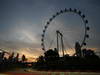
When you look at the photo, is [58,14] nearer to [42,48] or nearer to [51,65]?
[42,48]

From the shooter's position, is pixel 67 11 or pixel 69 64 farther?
pixel 67 11

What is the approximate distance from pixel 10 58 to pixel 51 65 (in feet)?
110

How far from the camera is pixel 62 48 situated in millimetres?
55844

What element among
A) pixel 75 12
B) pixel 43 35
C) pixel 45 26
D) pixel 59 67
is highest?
pixel 75 12

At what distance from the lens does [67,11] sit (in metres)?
57.7

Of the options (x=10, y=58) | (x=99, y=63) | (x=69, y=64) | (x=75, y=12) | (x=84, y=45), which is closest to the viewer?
(x=99, y=63)

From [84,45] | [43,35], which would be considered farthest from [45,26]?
[84,45]

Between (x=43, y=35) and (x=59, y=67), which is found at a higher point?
(x=43, y=35)

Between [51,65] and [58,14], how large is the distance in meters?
25.8

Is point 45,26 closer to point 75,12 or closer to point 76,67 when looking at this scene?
point 75,12

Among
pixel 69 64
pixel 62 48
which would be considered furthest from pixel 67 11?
pixel 69 64

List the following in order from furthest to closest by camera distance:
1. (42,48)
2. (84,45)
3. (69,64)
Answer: (42,48) → (84,45) → (69,64)

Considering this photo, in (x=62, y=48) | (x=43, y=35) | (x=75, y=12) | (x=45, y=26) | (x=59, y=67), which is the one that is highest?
(x=75, y=12)

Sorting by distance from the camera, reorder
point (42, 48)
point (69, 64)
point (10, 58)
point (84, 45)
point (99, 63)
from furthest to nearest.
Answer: point (10, 58) → point (42, 48) → point (84, 45) → point (69, 64) → point (99, 63)
